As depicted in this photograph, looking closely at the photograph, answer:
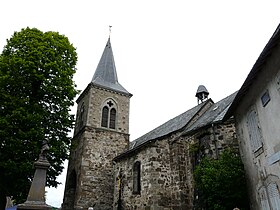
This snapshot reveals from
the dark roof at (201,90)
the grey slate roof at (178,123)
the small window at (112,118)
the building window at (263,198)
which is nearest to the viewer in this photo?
the building window at (263,198)

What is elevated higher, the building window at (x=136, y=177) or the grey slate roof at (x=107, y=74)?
the grey slate roof at (x=107, y=74)

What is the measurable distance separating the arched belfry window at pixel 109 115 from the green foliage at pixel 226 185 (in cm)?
1448

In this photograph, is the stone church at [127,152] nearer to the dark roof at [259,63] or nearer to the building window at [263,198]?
the building window at [263,198]

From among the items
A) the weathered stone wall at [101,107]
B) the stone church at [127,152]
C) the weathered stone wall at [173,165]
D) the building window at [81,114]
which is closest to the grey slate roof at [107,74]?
the stone church at [127,152]

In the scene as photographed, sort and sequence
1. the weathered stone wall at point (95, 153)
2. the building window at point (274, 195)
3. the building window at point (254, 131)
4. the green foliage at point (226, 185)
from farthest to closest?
the weathered stone wall at point (95, 153)
the green foliage at point (226, 185)
the building window at point (254, 131)
the building window at point (274, 195)

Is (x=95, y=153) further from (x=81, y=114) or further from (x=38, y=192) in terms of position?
(x=38, y=192)

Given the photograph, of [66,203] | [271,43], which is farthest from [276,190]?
[66,203]

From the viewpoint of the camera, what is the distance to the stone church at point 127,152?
15.2m

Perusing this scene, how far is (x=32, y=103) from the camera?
14336 mm

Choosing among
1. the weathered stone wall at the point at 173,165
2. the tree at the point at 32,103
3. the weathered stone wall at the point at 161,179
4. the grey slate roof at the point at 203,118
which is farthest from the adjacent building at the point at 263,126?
the tree at the point at 32,103

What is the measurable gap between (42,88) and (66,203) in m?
12.0

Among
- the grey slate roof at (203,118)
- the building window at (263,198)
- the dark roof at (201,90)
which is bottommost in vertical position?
the building window at (263,198)

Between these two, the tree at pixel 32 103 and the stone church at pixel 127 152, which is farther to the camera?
the stone church at pixel 127 152

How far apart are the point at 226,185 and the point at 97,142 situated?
47.0ft
